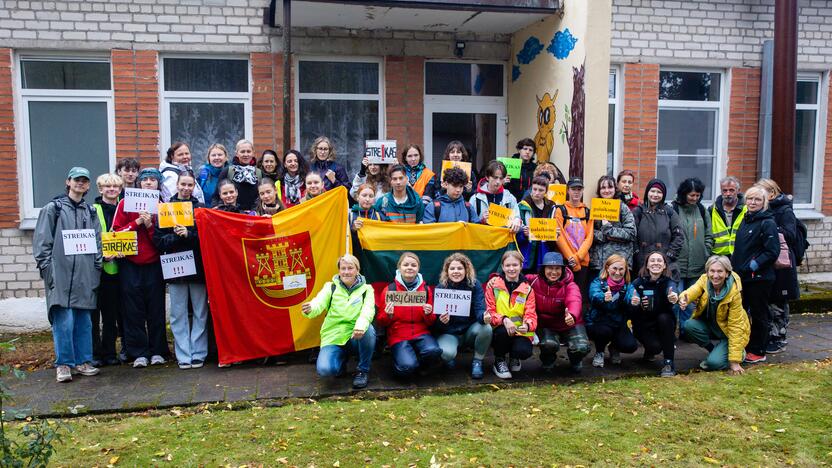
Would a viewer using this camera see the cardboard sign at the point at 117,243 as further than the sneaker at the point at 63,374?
Yes

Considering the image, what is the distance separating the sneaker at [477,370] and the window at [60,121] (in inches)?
212

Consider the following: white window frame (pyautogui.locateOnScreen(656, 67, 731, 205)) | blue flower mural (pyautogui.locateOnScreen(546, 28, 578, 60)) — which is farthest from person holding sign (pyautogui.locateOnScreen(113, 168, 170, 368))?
white window frame (pyautogui.locateOnScreen(656, 67, 731, 205))

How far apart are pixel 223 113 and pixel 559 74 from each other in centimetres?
424

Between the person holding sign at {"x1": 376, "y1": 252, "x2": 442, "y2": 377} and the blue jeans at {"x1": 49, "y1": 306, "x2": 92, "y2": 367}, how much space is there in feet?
8.44

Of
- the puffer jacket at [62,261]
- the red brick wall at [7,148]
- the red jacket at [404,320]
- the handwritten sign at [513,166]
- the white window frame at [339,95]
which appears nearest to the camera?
the puffer jacket at [62,261]

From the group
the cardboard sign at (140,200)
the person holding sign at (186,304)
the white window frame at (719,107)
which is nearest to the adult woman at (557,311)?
the person holding sign at (186,304)

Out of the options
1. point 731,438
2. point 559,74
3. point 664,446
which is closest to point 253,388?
point 664,446

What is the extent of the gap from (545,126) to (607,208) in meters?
2.12

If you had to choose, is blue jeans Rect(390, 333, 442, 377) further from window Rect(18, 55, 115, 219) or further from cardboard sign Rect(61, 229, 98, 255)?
window Rect(18, 55, 115, 219)

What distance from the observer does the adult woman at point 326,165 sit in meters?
6.84

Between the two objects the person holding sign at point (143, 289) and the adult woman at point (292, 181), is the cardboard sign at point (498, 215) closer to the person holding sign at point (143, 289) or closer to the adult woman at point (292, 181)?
the adult woman at point (292, 181)

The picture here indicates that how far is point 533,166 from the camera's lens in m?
7.59

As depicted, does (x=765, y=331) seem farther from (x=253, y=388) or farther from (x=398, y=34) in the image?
(x=398, y=34)

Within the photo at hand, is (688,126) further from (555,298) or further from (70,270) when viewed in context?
(70,270)
